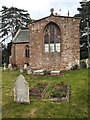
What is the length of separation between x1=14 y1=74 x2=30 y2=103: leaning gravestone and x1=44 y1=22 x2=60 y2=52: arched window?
15428 mm

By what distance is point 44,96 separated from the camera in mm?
16953

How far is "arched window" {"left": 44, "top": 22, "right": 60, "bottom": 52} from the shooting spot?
3072cm

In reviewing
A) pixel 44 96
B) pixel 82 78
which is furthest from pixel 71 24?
pixel 44 96

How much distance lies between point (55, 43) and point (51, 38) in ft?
2.69

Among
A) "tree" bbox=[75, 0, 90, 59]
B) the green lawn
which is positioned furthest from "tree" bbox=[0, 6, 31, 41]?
the green lawn

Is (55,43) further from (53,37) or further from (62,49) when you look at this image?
(62,49)

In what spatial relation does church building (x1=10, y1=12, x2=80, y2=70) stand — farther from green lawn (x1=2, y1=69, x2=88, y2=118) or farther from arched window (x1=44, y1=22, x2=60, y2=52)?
green lawn (x1=2, y1=69, x2=88, y2=118)

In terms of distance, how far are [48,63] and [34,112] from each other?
16324 millimetres

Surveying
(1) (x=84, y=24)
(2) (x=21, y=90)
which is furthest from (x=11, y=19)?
(2) (x=21, y=90)

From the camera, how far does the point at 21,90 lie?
51.0 feet

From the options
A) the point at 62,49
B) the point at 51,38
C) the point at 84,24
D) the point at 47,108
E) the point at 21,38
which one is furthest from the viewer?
the point at 84,24

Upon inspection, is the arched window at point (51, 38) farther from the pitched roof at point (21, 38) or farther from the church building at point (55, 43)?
the pitched roof at point (21, 38)

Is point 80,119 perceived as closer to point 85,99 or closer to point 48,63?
point 85,99

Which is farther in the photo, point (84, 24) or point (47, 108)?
point (84, 24)
